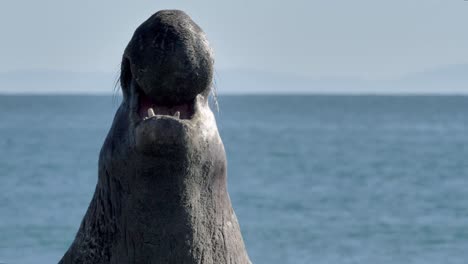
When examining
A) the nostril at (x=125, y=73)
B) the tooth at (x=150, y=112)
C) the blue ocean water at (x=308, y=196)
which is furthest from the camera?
the blue ocean water at (x=308, y=196)

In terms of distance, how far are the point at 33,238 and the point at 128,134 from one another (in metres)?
25.3

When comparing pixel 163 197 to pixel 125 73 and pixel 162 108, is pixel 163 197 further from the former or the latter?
pixel 125 73

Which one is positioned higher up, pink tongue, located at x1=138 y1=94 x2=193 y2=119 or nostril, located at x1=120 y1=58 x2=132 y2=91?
nostril, located at x1=120 y1=58 x2=132 y2=91

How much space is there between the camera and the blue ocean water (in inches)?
1164

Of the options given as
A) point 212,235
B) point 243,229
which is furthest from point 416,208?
point 212,235

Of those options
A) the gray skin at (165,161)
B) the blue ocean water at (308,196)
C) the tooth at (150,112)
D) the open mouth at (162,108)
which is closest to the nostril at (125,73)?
the gray skin at (165,161)

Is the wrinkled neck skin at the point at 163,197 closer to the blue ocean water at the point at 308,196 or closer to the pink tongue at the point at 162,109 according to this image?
the pink tongue at the point at 162,109

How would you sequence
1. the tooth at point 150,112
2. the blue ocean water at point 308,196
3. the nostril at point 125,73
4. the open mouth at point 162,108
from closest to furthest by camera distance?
the tooth at point 150,112
the open mouth at point 162,108
the nostril at point 125,73
the blue ocean water at point 308,196

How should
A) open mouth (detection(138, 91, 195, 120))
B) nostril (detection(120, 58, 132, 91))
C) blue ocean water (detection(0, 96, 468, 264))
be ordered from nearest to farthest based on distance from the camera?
open mouth (detection(138, 91, 195, 120)) < nostril (detection(120, 58, 132, 91)) < blue ocean water (detection(0, 96, 468, 264))

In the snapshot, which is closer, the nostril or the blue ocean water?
the nostril

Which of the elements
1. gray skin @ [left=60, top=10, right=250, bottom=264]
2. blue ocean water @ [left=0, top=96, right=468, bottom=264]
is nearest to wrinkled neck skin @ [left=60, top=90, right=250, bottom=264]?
gray skin @ [left=60, top=10, right=250, bottom=264]

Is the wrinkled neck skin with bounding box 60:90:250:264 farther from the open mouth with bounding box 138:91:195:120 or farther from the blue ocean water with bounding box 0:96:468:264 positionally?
the blue ocean water with bounding box 0:96:468:264

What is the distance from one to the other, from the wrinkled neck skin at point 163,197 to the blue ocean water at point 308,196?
63 centimetres

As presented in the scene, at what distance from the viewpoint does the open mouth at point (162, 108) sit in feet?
20.5
